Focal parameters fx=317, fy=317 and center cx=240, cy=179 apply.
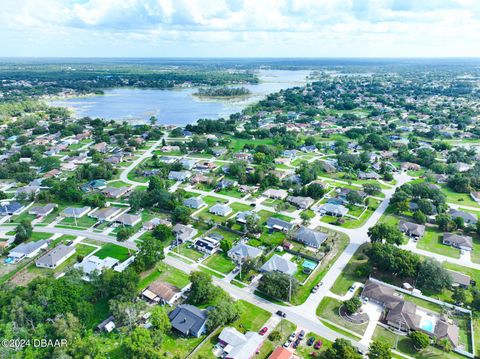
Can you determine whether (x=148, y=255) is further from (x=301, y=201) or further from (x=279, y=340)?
(x=301, y=201)

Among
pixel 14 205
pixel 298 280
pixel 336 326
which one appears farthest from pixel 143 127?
pixel 336 326

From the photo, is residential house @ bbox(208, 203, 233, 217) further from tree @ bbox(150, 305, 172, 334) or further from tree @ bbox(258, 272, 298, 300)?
tree @ bbox(150, 305, 172, 334)

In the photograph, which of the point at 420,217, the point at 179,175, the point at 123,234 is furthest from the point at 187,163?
the point at 420,217

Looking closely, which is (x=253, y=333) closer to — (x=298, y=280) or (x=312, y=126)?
(x=298, y=280)

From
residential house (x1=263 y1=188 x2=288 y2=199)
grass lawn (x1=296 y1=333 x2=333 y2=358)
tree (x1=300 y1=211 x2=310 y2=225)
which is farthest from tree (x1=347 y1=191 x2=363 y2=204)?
grass lawn (x1=296 y1=333 x2=333 y2=358)

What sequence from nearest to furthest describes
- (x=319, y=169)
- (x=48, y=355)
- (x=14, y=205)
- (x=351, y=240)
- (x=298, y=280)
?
(x=48, y=355), (x=298, y=280), (x=351, y=240), (x=14, y=205), (x=319, y=169)

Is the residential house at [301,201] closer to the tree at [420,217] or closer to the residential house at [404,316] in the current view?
the tree at [420,217]
